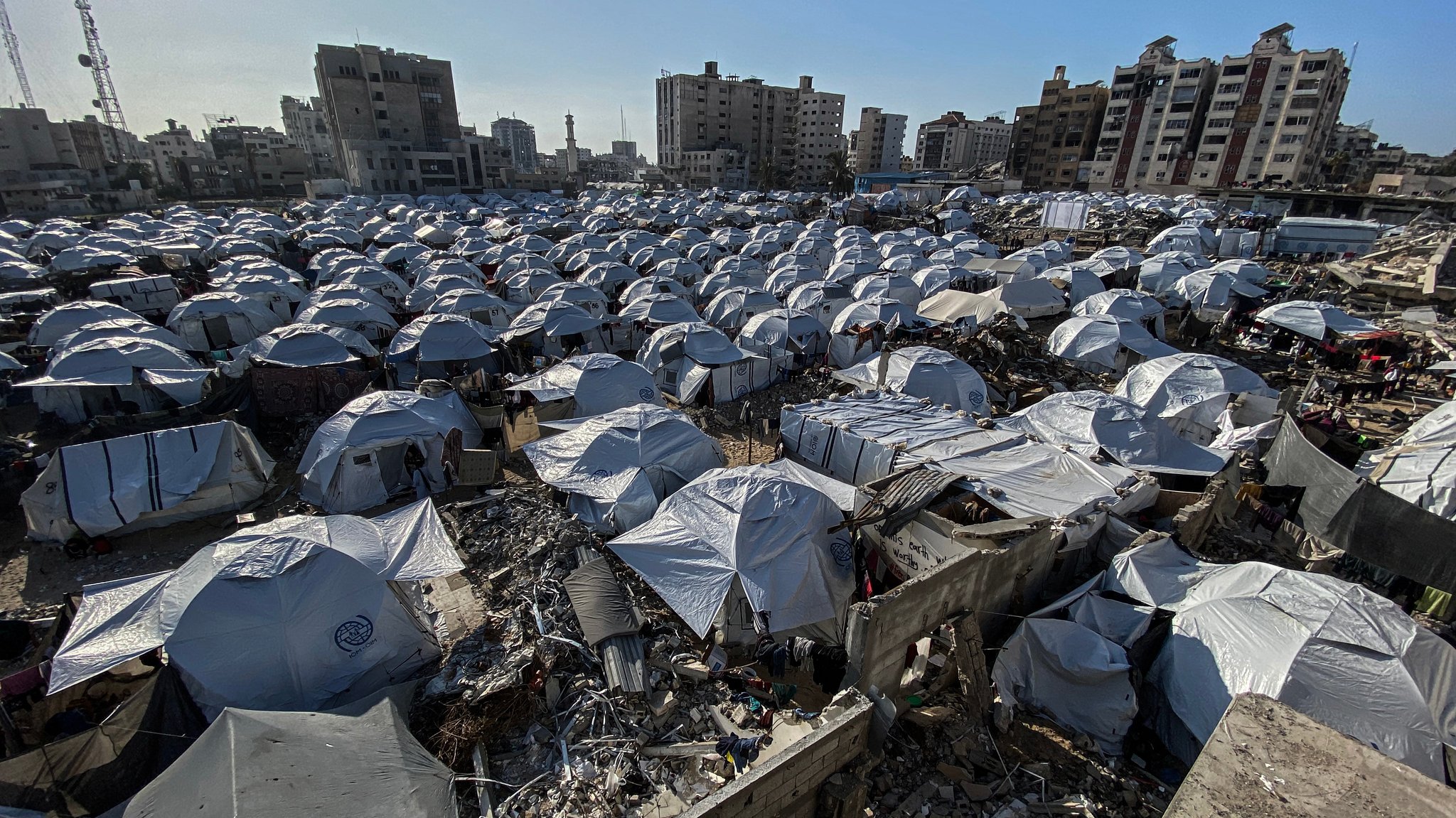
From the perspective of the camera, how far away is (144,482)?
11328mm

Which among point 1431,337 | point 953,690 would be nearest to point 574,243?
point 953,690

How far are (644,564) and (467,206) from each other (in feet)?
204

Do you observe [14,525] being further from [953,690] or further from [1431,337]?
[1431,337]

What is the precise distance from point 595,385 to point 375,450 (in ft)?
16.8

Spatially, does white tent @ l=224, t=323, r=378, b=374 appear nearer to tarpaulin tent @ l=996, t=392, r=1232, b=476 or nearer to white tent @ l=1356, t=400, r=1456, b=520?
tarpaulin tent @ l=996, t=392, r=1232, b=476

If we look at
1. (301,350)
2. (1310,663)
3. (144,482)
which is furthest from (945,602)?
(301,350)

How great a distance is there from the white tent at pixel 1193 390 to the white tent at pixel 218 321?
27.5 metres

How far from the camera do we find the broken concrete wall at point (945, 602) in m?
7.24

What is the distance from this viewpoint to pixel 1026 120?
8462 cm

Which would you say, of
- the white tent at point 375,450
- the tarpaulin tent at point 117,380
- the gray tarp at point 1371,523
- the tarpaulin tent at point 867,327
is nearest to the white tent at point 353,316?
the tarpaulin tent at point 117,380

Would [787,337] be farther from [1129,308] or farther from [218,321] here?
[218,321]

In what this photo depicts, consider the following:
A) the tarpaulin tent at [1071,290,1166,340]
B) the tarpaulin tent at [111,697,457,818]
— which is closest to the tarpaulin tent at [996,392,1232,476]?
the tarpaulin tent at [1071,290,1166,340]

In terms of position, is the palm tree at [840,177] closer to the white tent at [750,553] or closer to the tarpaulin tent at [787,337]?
the tarpaulin tent at [787,337]

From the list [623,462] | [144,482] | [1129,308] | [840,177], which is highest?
[840,177]
